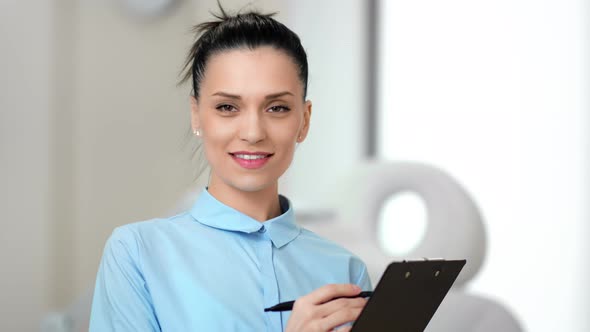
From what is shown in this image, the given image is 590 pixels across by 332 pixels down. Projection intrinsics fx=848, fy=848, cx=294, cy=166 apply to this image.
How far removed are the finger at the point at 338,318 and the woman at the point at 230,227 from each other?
8cm

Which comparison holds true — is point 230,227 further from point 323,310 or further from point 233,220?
point 323,310

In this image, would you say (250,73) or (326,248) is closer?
(250,73)

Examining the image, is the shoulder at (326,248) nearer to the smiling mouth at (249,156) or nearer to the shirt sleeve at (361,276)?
the shirt sleeve at (361,276)

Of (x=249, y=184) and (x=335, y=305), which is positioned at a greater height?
(x=249, y=184)

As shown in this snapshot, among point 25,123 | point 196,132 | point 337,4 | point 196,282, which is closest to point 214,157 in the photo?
point 196,132

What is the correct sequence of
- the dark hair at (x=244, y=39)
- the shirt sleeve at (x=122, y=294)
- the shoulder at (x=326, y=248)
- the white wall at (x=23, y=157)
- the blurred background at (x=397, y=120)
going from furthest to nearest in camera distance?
1. the blurred background at (x=397, y=120)
2. the white wall at (x=23, y=157)
3. the shoulder at (x=326, y=248)
4. the dark hair at (x=244, y=39)
5. the shirt sleeve at (x=122, y=294)

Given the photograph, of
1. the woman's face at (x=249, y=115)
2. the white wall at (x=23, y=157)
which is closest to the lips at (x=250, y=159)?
the woman's face at (x=249, y=115)

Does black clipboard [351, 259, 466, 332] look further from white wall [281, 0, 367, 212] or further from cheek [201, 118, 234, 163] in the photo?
white wall [281, 0, 367, 212]

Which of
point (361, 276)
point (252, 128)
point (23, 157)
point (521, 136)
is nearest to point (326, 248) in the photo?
point (361, 276)

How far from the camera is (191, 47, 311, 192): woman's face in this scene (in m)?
1.27

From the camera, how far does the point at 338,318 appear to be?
3.68ft

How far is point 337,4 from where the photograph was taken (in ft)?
12.6

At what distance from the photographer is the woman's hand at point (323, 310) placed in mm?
1106

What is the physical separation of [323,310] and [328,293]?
23 mm
